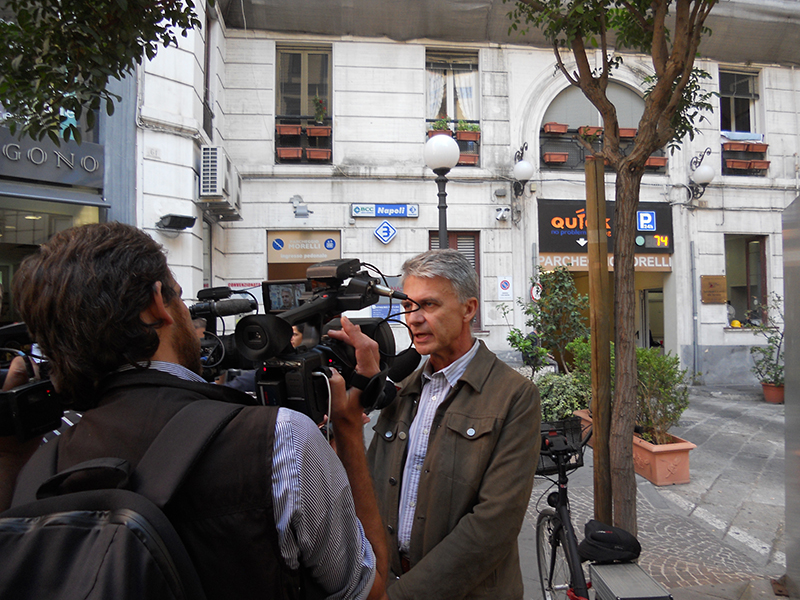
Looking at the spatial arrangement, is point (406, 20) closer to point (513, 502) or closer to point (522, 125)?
point (522, 125)

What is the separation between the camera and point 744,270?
12.5 meters

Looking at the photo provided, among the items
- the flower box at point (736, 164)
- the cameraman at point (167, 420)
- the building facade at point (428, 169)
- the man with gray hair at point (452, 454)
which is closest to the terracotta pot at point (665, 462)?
the man with gray hair at point (452, 454)

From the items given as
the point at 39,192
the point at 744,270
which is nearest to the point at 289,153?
the point at 39,192

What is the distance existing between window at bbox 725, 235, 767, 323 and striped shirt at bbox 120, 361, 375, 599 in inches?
543

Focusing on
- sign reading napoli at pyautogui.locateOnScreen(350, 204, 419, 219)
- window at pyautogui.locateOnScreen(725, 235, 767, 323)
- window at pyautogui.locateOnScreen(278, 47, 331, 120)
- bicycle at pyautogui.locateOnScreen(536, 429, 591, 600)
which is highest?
window at pyautogui.locateOnScreen(278, 47, 331, 120)

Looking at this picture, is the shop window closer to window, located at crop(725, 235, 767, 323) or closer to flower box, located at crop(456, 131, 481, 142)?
flower box, located at crop(456, 131, 481, 142)

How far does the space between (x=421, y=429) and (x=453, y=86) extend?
10613 millimetres

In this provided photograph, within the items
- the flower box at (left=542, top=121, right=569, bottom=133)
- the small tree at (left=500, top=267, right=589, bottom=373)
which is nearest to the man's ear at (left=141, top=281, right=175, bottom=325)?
the small tree at (left=500, top=267, right=589, bottom=373)

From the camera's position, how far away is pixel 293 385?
1136 millimetres

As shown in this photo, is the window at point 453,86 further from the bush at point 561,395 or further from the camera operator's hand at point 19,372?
the camera operator's hand at point 19,372

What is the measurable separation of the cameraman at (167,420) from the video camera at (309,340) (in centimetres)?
10

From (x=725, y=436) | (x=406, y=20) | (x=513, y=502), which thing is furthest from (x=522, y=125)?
(x=513, y=502)

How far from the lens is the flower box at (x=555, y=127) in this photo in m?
11.3

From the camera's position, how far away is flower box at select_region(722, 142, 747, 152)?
1202 centimetres
